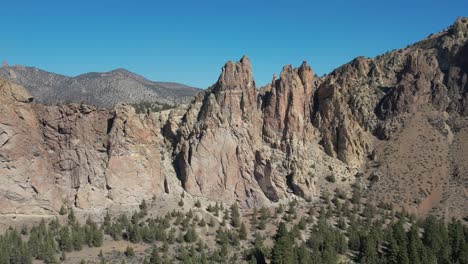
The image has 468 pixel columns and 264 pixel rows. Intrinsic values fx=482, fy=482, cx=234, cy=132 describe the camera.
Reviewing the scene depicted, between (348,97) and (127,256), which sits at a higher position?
(348,97)

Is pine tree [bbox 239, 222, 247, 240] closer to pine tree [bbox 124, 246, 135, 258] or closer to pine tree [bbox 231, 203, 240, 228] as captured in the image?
pine tree [bbox 231, 203, 240, 228]

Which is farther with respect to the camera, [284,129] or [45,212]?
[284,129]

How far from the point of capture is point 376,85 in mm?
136375

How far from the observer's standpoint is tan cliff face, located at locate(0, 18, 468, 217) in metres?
94.8

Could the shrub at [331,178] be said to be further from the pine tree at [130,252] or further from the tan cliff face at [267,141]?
the pine tree at [130,252]

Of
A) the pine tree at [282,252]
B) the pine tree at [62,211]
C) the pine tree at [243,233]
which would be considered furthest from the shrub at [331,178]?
the pine tree at [62,211]

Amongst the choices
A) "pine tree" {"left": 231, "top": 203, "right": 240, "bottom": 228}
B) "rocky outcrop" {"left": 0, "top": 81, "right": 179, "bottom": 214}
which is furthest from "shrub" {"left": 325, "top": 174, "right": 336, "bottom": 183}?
"rocky outcrop" {"left": 0, "top": 81, "right": 179, "bottom": 214}

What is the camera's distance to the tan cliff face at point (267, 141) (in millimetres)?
94812

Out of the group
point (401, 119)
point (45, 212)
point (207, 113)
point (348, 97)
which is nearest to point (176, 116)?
point (207, 113)

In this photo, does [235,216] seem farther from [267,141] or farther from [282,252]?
[267,141]

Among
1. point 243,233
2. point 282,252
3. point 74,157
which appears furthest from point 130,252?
point 74,157

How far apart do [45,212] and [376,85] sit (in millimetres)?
92916

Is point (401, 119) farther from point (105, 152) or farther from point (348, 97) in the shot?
point (105, 152)

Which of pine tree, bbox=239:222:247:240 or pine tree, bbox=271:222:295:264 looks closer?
pine tree, bbox=271:222:295:264
